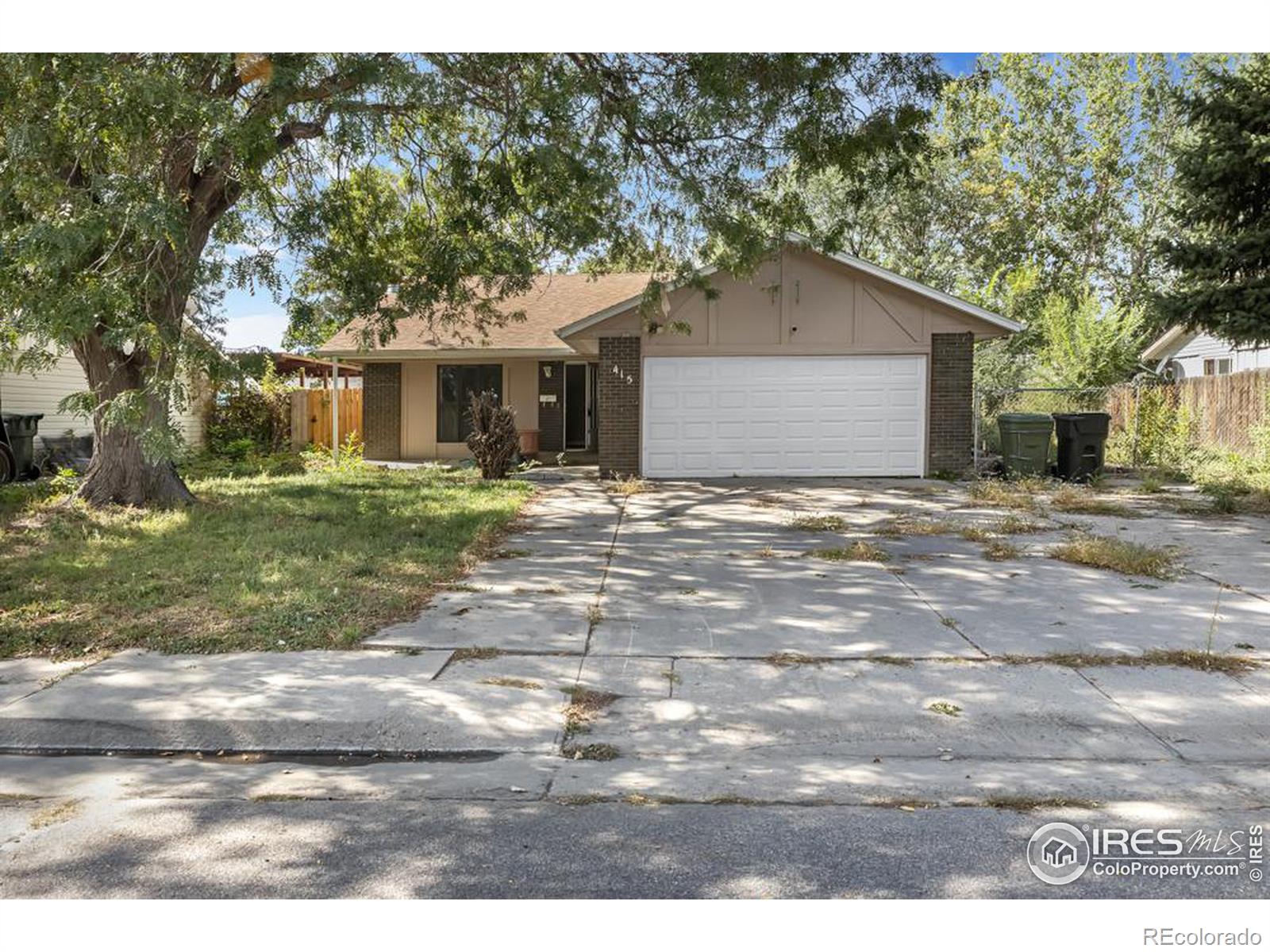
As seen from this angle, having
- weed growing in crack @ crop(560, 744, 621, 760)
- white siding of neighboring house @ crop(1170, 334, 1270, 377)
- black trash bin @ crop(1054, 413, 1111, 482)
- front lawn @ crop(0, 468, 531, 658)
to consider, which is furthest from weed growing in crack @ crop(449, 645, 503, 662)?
white siding of neighboring house @ crop(1170, 334, 1270, 377)

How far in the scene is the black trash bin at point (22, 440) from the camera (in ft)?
48.6

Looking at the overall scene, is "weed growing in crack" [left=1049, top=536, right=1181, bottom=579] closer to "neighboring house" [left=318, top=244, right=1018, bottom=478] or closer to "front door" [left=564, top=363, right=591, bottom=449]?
"neighboring house" [left=318, top=244, right=1018, bottom=478]

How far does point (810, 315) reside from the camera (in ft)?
53.4

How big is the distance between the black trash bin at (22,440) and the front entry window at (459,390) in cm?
799

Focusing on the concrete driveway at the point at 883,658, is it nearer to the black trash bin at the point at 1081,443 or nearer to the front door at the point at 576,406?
the black trash bin at the point at 1081,443

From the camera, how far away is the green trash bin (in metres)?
15.9

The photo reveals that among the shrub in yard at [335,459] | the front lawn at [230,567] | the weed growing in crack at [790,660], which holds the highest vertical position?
the shrub in yard at [335,459]

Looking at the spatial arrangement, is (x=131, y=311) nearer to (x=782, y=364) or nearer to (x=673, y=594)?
(x=673, y=594)

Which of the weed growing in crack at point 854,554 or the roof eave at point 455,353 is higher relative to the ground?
the roof eave at point 455,353

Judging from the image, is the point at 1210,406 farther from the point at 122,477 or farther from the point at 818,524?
the point at 122,477

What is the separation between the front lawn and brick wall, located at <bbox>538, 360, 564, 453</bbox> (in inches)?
297

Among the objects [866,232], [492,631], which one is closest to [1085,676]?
[492,631]

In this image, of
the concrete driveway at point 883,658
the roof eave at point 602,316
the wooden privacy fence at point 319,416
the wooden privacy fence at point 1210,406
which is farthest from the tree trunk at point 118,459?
the wooden privacy fence at point 1210,406

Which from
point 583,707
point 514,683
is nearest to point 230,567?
point 514,683
